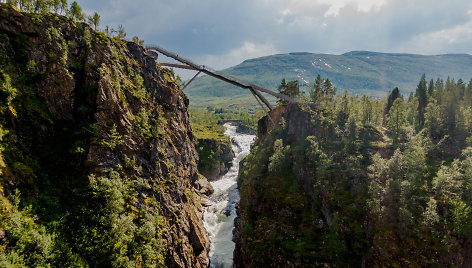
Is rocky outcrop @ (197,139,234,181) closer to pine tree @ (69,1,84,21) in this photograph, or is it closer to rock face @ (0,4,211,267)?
rock face @ (0,4,211,267)

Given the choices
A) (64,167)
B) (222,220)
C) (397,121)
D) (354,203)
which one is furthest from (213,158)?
(64,167)

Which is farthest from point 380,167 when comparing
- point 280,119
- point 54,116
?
point 54,116

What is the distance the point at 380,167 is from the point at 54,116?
64.4 meters

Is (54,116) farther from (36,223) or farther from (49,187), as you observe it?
(36,223)

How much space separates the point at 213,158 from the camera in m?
119

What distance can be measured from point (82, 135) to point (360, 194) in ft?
183

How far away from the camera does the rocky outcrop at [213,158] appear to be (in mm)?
114875

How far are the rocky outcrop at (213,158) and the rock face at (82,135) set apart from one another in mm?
62236

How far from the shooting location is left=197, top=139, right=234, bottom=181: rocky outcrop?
115 metres

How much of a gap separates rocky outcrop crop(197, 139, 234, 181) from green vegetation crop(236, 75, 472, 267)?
1753 inches

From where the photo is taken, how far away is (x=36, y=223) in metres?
25.5

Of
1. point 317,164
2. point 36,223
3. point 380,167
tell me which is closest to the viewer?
point 36,223

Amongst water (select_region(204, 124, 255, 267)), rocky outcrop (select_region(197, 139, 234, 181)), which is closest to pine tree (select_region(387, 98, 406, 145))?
water (select_region(204, 124, 255, 267))

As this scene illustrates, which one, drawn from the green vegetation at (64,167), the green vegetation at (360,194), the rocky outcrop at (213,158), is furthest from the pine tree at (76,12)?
the rocky outcrop at (213,158)
